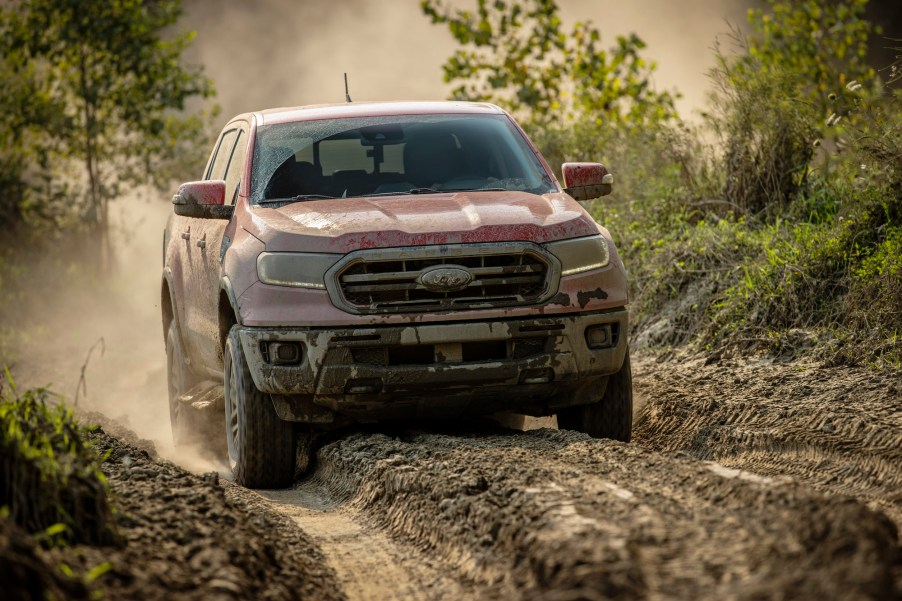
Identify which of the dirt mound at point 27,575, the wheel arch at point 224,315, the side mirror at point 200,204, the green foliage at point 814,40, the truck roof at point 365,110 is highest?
the green foliage at point 814,40

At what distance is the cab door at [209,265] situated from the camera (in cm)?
761

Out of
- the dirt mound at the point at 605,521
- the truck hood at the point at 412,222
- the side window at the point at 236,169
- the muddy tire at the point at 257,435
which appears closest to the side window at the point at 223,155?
the side window at the point at 236,169

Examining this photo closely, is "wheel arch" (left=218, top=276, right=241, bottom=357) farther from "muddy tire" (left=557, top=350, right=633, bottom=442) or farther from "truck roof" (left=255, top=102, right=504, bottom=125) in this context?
"muddy tire" (left=557, top=350, right=633, bottom=442)

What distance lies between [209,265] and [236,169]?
26.7 inches

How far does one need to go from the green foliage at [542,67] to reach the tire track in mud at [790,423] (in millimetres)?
7789

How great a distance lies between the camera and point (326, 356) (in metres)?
6.50

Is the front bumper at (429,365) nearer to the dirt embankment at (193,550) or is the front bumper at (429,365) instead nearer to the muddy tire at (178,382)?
the dirt embankment at (193,550)

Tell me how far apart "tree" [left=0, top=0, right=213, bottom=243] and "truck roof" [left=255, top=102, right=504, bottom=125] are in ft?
39.8

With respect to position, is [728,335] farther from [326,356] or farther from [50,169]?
[50,169]

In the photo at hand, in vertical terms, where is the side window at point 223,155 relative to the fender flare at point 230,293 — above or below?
above

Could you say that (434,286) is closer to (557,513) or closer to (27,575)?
(557,513)

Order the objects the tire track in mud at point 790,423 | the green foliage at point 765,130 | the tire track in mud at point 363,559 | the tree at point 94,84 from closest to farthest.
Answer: the tire track in mud at point 363,559 → the tire track in mud at point 790,423 → the green foliage at point 765,130 → the tree at point 94,84

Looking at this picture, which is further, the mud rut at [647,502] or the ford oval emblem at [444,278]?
the ford oval emblem at [444,278]

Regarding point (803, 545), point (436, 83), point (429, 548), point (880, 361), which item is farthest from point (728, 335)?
point (436, 83)
